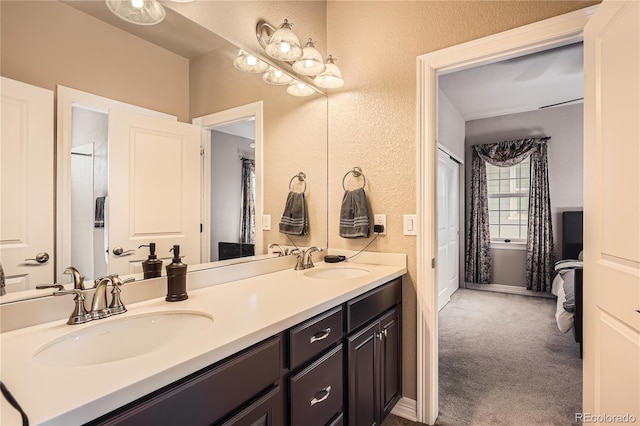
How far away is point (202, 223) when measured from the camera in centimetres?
156

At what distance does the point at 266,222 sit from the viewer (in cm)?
198

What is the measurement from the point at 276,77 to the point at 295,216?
88 cm

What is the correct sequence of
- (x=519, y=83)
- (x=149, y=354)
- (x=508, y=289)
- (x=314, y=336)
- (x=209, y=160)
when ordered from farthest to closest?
(x=508, y=289), (x=519, y=83), (x=209, y=160), (x=314, y=336), (x=149, y=354)

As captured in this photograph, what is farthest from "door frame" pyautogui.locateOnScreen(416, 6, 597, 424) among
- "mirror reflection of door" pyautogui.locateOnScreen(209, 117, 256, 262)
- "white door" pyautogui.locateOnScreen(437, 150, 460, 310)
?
"white door" pyautogui.locateOnScreen(437, 150, 460, 310)

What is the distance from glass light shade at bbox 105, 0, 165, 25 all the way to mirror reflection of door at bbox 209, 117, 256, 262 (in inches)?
19.2

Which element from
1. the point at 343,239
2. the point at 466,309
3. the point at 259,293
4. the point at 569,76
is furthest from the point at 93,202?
the point at 569,76

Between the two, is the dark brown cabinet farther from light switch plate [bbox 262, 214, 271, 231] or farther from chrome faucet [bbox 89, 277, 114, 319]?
chrome faucet [bbox 89, 277, 114, 319]

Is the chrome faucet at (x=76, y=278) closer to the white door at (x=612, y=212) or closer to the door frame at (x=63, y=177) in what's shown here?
the door frame at (x=63, y=177)

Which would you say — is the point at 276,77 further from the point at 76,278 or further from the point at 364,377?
the point at 364,377

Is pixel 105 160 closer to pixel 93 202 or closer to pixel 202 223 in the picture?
pixel 93 202

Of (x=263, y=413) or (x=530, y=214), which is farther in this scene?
(x=530, y=214)

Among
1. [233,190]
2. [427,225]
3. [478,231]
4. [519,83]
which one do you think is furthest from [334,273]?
[478,231]

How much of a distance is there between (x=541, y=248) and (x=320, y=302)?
4800mm

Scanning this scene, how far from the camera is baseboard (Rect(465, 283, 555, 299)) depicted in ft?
15.9
